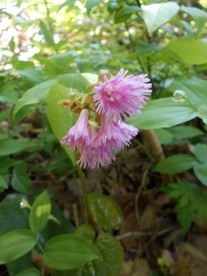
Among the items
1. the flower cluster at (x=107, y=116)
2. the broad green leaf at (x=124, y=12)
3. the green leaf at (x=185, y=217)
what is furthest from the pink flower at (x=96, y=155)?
the green leaf at (x=185, y=217)

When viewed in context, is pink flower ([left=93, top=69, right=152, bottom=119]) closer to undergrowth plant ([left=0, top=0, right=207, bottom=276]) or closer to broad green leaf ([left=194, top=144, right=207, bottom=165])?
undergrowth plant ([left=0, top=0, right=207, bottom=276])

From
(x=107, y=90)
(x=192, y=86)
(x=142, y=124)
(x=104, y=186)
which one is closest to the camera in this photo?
(x=107, y=90)

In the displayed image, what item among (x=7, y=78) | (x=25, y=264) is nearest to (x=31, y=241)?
(x=25, y=264)

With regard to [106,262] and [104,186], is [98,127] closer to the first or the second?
[106,262]

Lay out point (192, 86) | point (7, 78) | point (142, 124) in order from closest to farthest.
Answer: point (142, 124) → point (192, 86) → point (7, 78)

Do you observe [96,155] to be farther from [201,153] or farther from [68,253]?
[201,153]

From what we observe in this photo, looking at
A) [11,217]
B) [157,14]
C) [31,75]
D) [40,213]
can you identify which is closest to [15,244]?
[40,213]
